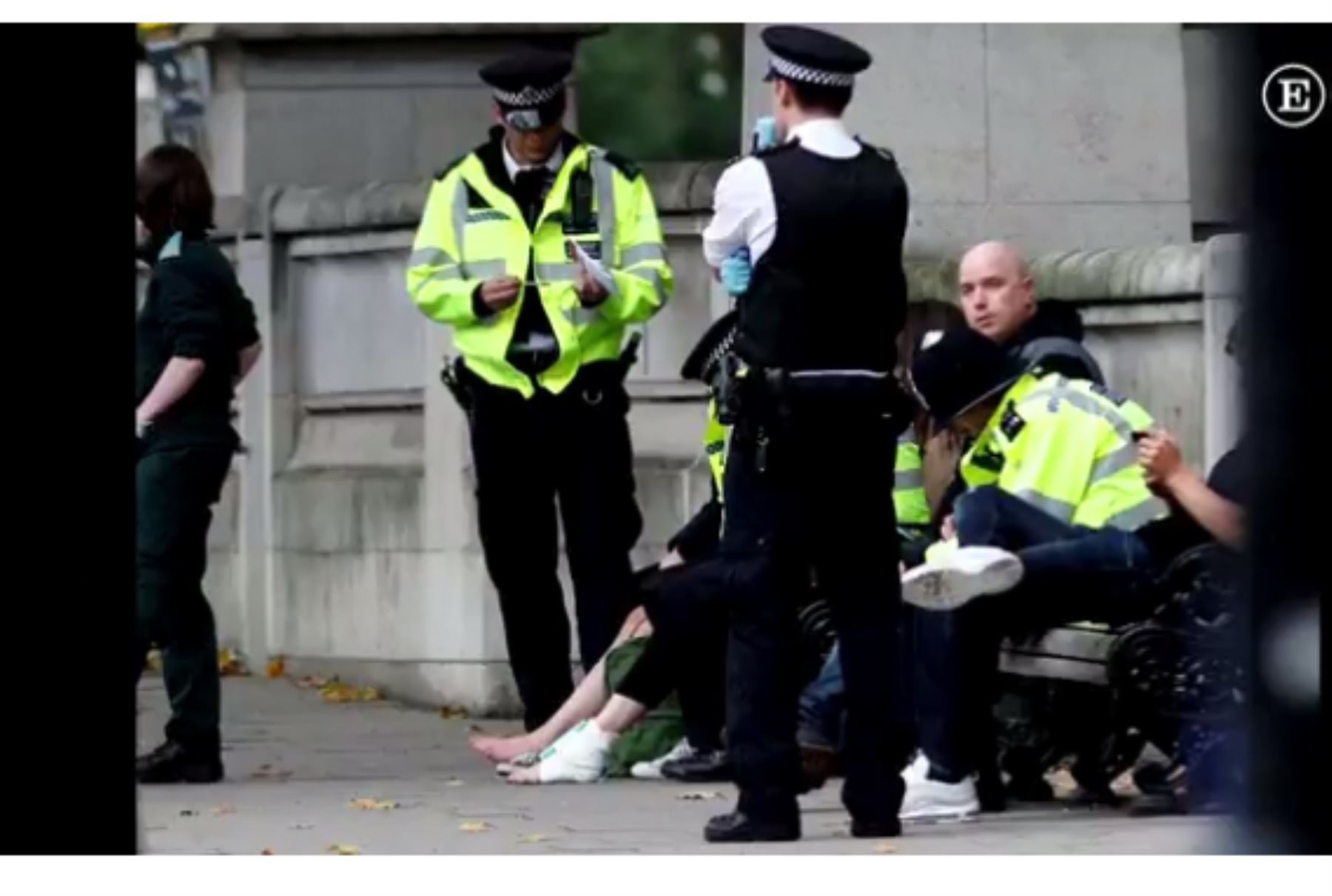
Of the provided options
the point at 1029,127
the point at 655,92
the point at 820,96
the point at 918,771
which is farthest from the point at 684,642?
the point at 655,92

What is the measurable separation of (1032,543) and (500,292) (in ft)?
6.85

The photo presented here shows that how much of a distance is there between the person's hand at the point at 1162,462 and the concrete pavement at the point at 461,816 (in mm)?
778

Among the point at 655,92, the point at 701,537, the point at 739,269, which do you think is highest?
the point at 655,92

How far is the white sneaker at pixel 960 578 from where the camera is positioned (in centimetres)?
975

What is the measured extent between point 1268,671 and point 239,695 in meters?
8.08

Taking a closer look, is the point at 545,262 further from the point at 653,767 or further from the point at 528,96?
the point at 653,767

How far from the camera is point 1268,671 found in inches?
256

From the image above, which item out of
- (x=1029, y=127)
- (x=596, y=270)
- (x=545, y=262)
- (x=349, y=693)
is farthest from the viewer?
(x=349, y=693)

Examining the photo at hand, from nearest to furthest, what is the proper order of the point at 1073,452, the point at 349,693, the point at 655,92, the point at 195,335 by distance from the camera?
the point at 1073,452
the point at 195,335
the point at 349,693
the point at 655,92

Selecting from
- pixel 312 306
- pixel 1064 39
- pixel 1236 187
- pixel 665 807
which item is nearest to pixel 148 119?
pixel 312 306

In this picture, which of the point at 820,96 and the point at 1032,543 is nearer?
the point at 820,96

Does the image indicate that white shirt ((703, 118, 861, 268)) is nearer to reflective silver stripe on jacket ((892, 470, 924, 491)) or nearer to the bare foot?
reflective silver stripe on jacket ((892, 470, 924, 491))

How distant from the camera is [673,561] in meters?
11.3

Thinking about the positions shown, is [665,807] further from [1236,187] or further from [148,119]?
[148,119]
